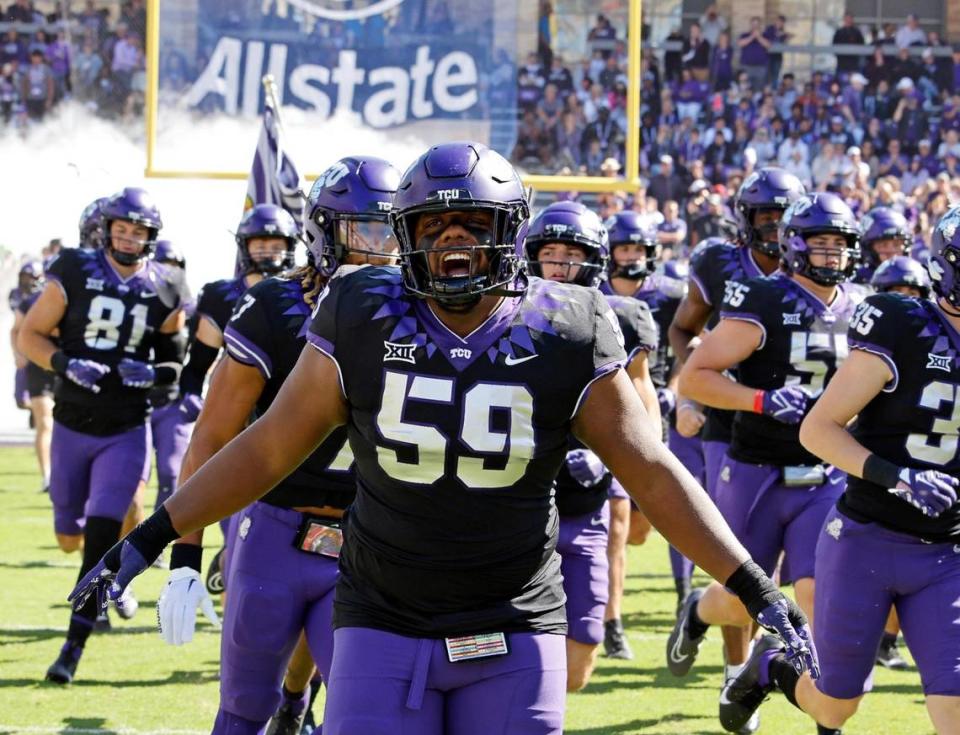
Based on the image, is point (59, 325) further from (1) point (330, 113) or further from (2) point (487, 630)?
(1) point (330, 113)

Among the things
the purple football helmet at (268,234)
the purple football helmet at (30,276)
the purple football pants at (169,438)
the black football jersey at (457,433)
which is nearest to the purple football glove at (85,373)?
the purple football helmet at (268,234)

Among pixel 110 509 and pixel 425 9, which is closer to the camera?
pixel 110 509

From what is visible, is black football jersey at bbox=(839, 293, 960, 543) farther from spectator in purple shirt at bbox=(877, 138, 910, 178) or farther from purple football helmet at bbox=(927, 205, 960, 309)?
spectator in purple shirt at bbox=(877, 138, 910, 178)

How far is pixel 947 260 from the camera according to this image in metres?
4.63

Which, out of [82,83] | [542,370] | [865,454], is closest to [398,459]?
[542,370]

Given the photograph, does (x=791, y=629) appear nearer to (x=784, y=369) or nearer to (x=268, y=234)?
(x=784, y=369)

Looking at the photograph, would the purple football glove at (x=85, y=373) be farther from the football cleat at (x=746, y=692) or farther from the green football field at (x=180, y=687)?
the football cleat at (x=746, y=692)

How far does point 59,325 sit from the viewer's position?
7754 mm

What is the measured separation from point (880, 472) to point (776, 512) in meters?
1.47

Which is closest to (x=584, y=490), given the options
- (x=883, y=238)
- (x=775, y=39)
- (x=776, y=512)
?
(x=776, y=512)

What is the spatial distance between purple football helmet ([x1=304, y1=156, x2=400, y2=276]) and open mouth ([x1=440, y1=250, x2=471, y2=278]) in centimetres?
117

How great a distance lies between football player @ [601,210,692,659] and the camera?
7.37 m

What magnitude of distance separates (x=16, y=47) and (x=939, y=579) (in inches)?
715

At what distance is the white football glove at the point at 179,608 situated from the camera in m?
3.66
